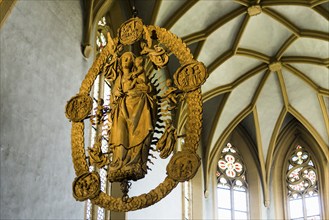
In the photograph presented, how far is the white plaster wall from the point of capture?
9.13 meters

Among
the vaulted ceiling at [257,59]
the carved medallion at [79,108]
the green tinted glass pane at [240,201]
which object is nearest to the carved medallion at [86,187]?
the carved medallion at [79,108]

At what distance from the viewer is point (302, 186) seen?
18656mm

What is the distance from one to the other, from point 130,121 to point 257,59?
11.4 metres

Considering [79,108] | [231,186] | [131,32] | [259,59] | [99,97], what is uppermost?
[259,59]

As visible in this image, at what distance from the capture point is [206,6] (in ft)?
49.3

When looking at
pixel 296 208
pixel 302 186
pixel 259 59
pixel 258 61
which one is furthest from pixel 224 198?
→ pixel 259 59

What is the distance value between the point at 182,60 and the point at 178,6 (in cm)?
829

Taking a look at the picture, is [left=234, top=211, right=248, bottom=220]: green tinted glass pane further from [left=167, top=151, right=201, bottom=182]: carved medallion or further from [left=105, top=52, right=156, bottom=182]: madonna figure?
[left=167, top=151, right=201, bottom=182]: carved medallion

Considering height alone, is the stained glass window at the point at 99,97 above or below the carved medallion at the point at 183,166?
above

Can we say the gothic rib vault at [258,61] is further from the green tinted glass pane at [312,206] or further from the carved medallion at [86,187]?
the carved medallion at [86,187]

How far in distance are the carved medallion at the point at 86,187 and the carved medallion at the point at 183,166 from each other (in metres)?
0.69

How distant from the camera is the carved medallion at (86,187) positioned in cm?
613

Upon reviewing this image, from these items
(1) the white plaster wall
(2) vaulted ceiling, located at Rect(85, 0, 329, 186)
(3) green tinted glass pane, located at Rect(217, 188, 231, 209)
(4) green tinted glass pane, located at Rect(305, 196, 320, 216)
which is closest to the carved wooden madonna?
(1) the white plaster wall

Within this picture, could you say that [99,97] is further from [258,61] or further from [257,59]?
[258,61]
